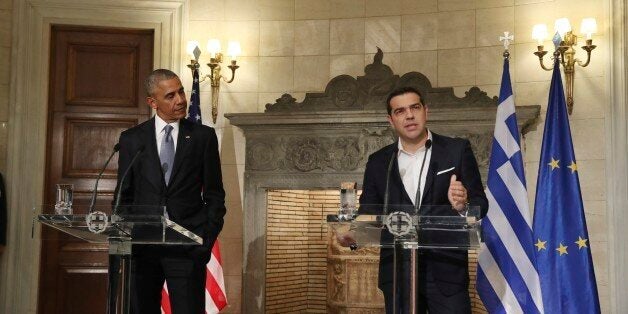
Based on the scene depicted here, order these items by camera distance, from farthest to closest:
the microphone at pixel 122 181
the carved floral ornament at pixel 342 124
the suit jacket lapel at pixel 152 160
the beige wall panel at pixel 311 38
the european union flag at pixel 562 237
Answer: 1. the beige wall panel at pixel 311 38
2. the carved floral ornament at pixel 342 124
3. the european union flag at pixel 562 237
4. the suit jacket lapel at pixel 152 160
5. the microphone at pixel 122 181

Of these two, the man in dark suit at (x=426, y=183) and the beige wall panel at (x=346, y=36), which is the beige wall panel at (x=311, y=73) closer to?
the beige wall panel at (x=346, y=36)

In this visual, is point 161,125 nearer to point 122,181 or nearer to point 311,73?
point 122,181

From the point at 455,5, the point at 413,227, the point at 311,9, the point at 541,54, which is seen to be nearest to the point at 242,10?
the point at 311,9

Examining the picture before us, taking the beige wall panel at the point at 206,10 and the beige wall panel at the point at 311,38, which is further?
the beige wall panel at the point at 206,10

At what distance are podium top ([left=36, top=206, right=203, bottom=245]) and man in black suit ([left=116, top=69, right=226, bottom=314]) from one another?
293 millimetres

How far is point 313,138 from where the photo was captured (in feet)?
21.8

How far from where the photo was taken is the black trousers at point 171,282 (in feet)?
11.5

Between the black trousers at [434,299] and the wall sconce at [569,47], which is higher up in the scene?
the wall sconce at [569,47]

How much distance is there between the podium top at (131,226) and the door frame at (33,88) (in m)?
3.65

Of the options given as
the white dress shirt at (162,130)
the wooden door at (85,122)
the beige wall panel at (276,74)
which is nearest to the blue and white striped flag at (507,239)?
the white dress shirt at (162,130)

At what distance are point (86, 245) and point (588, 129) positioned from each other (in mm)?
4126

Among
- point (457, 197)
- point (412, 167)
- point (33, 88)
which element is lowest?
point (457, 197)

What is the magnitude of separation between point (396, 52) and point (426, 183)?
11.5 ft

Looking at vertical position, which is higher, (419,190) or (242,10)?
(242,10)
